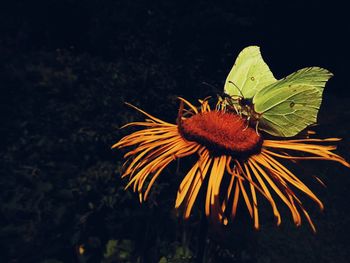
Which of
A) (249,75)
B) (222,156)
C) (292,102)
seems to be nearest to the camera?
(222,156)

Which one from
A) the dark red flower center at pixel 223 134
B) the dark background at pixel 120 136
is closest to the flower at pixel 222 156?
the dark red flower center at pixel 223 134

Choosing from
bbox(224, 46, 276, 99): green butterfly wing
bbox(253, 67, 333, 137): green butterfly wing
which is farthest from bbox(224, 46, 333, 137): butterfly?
bbox(224, 46, 276, 99): green butterfly wing

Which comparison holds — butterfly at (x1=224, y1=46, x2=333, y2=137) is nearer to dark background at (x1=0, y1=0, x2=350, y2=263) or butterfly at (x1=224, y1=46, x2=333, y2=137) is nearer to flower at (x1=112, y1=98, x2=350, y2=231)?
flower at (x1=112, y1=98, x2=350, y2=231)

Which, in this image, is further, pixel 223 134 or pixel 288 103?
pixel 288 103

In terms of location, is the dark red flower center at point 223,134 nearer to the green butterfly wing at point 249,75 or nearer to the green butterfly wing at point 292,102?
the green butterfly wing at point 292,102

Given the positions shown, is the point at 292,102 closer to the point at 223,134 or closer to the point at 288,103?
the point at 288,103

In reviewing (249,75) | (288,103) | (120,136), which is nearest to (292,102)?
(288,103)
